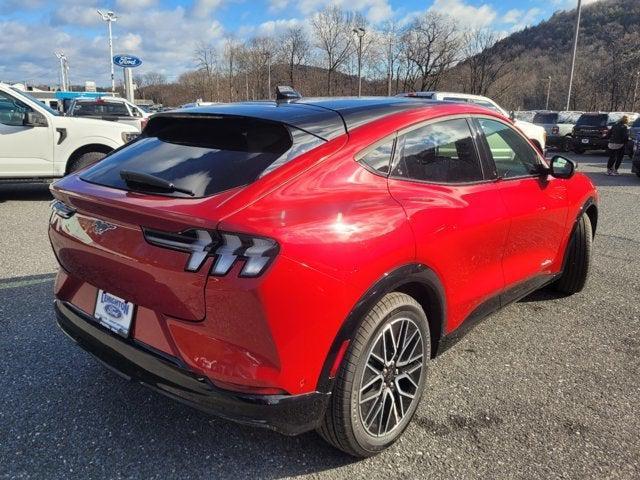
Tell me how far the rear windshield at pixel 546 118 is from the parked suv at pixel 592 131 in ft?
5.80

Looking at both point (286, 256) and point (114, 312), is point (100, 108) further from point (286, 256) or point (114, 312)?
point (286, 256)

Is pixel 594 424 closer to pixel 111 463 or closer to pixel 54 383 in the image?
pixel 111 463

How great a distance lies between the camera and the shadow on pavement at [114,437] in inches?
93.6

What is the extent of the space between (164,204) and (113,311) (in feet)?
2.05

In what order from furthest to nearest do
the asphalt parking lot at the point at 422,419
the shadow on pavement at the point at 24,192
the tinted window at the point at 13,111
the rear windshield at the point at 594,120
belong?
the rear windshield at the point at 594,120 < the shadow on pavement at the point at 24,192 < the tinted window at the point at 13,111 < the asphalt parking lot at the point at 422,419

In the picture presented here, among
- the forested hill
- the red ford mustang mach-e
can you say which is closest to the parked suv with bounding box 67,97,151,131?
the red ford mustang mach-e

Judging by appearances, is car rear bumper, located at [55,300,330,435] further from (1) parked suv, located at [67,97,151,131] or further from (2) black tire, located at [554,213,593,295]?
(1) parked suv, located at [67,97,151,131]

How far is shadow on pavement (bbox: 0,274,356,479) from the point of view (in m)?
2.38

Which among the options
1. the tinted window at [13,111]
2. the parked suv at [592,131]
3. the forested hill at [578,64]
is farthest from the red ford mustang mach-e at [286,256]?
the forested hill at [578,64]

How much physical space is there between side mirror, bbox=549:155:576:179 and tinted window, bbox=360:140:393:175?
1873 mm

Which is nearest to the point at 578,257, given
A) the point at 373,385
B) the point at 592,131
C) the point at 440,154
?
the point at 440,154

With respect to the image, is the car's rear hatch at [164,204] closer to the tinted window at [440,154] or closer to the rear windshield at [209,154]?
the rear windshield at [209,154]

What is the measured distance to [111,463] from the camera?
2.39 m

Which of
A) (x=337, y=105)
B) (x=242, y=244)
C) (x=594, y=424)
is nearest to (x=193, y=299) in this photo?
(x=242, y=244)
